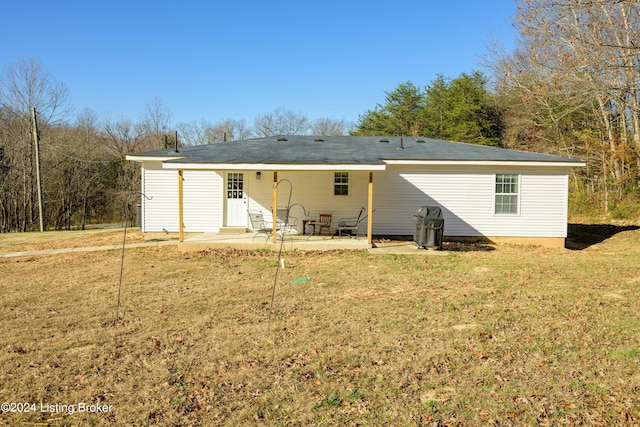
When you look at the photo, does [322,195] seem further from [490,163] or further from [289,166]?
[490,163]

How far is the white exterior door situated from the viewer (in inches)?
583

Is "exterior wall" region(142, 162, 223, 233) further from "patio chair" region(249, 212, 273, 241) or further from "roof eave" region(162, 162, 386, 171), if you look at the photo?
"roof eave" region(162, 162, 386, 171)

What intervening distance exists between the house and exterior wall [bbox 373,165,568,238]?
32mm

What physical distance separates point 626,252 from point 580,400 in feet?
36.0

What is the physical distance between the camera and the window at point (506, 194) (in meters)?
13.9

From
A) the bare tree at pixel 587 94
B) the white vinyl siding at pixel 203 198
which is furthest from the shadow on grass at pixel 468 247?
the white vinyl siding at pixel 203 198

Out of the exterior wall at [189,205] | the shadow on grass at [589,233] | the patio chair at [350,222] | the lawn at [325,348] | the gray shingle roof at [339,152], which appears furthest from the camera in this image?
the shadow on grass at [589,233]

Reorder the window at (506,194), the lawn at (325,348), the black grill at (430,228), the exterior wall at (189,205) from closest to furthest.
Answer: the lawn at (325,348) → the black grill at (430,228) → the window at (506,194) → the exterior wall at (189,205)

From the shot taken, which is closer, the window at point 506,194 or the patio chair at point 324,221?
the window at point 506,194

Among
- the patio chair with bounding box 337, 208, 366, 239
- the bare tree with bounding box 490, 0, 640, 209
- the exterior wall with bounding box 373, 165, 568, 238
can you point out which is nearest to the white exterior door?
the patio chair with bounding box 337, 208, 366, 239

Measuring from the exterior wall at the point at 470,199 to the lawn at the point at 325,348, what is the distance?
4927 millimetres

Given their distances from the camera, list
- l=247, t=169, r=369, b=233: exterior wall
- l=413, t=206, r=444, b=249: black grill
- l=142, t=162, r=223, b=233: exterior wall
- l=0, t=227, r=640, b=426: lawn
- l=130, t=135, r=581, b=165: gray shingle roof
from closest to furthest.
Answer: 1. l=0, t=227, r=640, b=426: lawn
2. l=413, t=206, r=444, b=249: black grill
3. l=130, t=135, r=581, b=165: gray shingle roof
4. l=247, t=169, r=369, b=233: exterior wall
5. l=142, t=162, r=223, b=233: exterior wall

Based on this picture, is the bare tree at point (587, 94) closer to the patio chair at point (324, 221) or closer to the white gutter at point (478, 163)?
the white gutter at point (478, 163)

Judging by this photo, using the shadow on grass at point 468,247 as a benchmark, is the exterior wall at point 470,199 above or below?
above
